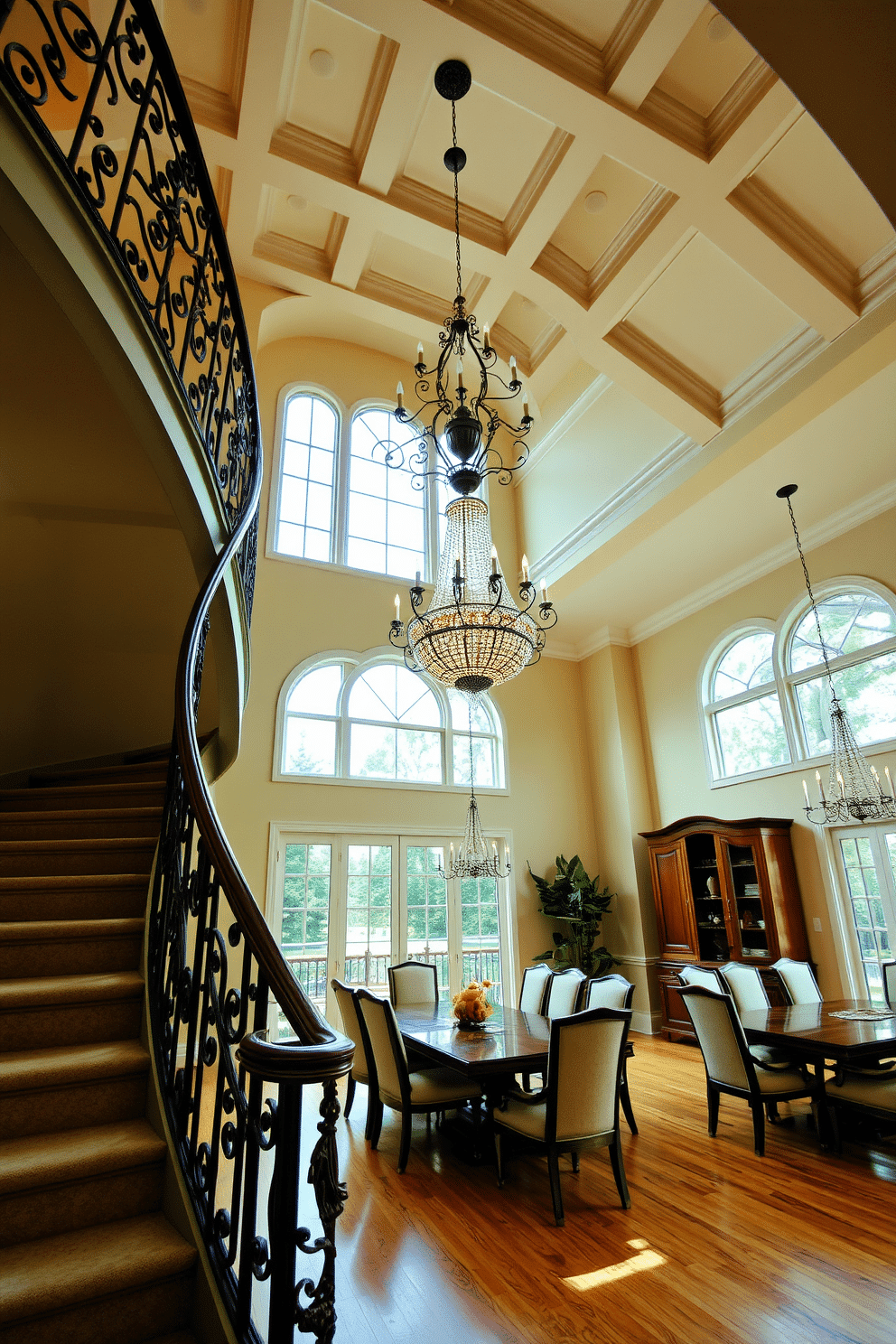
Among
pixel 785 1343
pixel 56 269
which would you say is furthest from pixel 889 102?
pixel 785 1343

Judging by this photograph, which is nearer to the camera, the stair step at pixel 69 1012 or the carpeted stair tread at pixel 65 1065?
the carpeted stair tread at pixel 65 1065

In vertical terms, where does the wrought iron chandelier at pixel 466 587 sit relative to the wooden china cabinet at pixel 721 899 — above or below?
above

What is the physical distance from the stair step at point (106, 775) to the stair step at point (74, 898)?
1148 millimetres

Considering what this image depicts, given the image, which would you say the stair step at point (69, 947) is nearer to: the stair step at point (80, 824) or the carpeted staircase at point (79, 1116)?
the carpeted staircase at point (79, 1116)

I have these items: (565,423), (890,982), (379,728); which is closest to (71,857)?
(379,728)

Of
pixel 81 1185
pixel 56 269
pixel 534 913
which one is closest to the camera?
pixel 81 1185

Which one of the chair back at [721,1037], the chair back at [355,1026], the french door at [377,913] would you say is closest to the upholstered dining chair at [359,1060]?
the chair back at [355,1026]

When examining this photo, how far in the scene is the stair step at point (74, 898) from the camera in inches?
111

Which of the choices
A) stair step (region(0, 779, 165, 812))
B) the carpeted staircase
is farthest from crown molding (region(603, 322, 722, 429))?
the carpeted staircase

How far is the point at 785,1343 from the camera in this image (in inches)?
95.4

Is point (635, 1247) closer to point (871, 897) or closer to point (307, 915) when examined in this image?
point (871, 897)

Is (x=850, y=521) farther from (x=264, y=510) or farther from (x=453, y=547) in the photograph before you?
(x=264, y=510)

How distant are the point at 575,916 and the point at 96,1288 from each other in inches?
284

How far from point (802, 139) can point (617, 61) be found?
1371 mm
